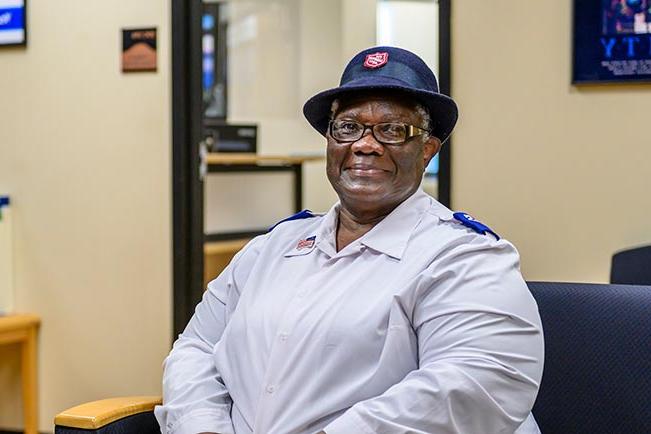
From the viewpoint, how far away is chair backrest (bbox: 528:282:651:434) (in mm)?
1911

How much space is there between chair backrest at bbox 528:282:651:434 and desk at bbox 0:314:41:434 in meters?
2.49

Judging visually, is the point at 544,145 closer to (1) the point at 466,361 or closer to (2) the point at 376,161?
(2) the point at 376,161

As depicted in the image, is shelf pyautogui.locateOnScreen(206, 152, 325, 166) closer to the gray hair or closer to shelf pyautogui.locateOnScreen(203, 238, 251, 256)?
shelf pyautogui.locateOnScreen(203, 238, 251, 256)

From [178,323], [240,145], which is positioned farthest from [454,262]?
[240,145]

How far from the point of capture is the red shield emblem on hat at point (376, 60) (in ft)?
6.20

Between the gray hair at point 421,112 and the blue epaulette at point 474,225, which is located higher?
the gray hair at point 421,112

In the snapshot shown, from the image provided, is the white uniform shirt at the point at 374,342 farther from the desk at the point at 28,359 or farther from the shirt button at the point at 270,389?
the desk at the point at 28,359

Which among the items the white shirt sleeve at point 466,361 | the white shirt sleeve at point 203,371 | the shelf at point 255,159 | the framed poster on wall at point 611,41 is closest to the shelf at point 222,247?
the shelf at point 255,159

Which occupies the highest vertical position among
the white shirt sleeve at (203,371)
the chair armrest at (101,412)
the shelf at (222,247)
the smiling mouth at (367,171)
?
the smiling mouth at (367,171)

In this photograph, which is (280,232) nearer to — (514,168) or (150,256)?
(514,168)

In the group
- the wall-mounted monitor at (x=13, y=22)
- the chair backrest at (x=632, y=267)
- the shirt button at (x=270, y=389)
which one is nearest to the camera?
the shirt button at (x=270, y=389)

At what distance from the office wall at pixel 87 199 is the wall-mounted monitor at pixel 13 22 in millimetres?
34

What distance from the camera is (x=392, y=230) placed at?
188 cm

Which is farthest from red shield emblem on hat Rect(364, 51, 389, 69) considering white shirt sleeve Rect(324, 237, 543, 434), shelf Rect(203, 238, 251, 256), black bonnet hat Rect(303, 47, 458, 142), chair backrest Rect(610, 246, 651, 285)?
shelf Rect(203, 238, 251, 256)
